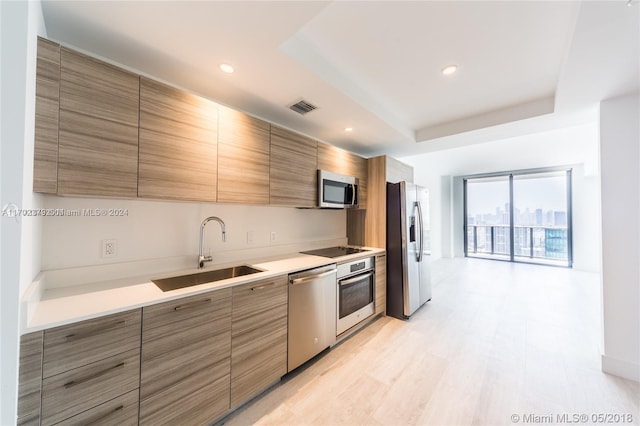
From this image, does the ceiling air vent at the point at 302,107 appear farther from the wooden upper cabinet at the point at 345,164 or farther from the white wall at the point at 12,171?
the white wall at the point at 12,171

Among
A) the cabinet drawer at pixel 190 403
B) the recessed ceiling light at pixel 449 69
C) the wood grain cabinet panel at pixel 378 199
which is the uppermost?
the recessed ceiling light at pixel 449 69

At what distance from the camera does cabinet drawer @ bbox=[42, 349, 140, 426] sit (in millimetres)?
982

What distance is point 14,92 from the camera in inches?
34.9

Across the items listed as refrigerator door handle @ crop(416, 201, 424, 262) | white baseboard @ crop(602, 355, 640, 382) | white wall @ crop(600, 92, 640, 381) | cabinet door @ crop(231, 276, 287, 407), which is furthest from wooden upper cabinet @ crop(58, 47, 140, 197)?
white baseboard @ crop(602, 355, 640, 382)

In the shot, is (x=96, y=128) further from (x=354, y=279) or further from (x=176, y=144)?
(x=354, y=279)

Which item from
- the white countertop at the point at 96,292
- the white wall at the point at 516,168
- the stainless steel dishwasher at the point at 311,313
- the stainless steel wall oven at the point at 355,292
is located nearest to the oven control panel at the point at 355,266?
the stainless steel wall oven at the point at 355,292

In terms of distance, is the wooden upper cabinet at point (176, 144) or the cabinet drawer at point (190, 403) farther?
the wooden upper cabinet at point (176, 144)

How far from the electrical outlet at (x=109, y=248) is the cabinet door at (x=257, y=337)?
2.89 ft

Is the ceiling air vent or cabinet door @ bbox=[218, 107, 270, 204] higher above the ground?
the ceiling air vent

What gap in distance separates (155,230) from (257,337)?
1125 millimetres

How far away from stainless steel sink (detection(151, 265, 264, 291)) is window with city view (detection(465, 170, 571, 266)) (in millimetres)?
7509

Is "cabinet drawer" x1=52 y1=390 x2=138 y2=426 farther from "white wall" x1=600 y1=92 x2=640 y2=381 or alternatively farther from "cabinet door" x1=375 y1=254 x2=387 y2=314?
"white wall" x1=600 y1=92 x2=640 y2=381

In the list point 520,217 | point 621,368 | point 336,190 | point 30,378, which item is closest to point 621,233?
point 621,368

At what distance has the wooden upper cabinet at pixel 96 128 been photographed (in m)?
1.22
